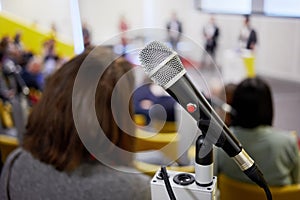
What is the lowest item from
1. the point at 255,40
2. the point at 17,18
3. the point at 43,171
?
the point at 255,40

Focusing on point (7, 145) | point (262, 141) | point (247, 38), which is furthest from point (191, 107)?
point (247, 38)

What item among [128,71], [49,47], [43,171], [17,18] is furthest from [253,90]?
[17,18]

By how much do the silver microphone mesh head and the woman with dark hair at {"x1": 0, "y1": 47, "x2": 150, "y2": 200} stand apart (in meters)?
0.23

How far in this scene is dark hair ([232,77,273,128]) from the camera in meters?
1.51

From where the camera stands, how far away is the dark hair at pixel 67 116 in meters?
0.73

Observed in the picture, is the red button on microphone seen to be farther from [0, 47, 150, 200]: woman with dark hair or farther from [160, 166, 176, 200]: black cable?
[0, 47, 150, 200]: woman with dark hair

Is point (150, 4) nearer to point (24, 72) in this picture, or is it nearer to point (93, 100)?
point (24, 72)

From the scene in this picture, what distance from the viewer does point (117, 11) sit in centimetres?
759

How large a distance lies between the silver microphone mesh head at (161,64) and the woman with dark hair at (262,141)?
3.29ft

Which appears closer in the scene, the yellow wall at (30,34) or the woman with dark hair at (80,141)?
the woman with dark hair at (80,141)

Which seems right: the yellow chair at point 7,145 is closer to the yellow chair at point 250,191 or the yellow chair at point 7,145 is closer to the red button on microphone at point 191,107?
the yellow chair at point 250,191

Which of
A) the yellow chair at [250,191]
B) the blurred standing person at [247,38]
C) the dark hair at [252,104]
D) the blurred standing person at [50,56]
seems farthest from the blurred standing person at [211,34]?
the yellow chair at [250,191]

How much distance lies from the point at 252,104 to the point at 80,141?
3.34 ft

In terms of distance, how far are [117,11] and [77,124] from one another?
23.6 ft
